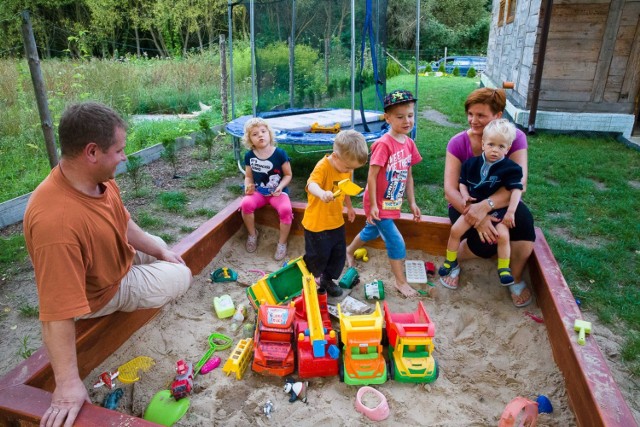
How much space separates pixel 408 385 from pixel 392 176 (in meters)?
1.25

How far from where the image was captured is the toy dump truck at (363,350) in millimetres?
1932

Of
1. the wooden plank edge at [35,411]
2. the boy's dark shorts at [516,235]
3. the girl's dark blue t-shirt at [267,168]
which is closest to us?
the wooden plank edge at [35,411]

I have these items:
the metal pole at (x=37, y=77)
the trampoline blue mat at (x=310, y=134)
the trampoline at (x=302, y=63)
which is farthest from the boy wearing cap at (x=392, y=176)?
the trampoline at (x=302, y=63)

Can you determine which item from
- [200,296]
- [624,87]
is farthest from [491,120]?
[624,87]

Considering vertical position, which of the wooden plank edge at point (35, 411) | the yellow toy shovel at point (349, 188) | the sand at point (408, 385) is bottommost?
the sand at point (408, 385)

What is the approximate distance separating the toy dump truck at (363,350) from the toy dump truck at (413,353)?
0.08 meters

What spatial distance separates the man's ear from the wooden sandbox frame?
0.79 meters

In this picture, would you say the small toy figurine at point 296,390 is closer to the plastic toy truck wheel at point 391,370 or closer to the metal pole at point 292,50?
the plastic toy truck wheel at point 391,370

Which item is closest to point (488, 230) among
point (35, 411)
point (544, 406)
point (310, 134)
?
point (544, 406)

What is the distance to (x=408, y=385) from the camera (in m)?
1.97

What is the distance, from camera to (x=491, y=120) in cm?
265

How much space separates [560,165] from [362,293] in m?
3.78

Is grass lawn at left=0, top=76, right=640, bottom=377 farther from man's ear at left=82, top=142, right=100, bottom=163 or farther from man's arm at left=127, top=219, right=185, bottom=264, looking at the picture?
man's ear at left=82, top=142, right=100, bottom=163

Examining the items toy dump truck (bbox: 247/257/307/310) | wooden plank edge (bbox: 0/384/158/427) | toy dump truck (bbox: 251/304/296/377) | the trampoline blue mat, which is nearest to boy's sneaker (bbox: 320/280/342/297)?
toy dump truck (bbox: 247/257/307/310)
